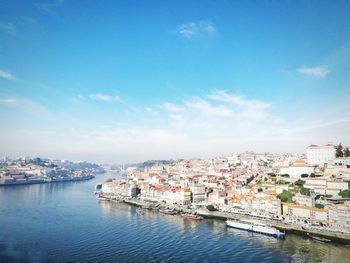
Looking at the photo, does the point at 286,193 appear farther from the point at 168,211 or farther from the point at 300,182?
the point at 168,211

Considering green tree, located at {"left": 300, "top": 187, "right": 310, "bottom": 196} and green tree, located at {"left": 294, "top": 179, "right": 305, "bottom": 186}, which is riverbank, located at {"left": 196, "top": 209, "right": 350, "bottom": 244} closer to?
green tree, located at {"left": 300, "top": 187, "right": 310, "bottom": 196}

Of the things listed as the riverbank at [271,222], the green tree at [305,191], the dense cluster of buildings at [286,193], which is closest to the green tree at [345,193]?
the dense cluster of buildings at [286,193]

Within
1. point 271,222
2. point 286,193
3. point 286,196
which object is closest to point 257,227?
point 271,222

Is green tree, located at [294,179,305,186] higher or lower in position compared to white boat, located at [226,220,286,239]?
higher

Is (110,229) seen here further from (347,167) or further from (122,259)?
(347,167)

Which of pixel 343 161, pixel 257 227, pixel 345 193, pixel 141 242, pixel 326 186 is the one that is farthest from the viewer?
pixel 343 161

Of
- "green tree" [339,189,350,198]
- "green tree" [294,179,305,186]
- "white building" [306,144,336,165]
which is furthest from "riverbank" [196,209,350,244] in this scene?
"white building" [306,144,336,165]

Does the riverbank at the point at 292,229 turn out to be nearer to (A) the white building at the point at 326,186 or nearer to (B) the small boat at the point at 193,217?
(B) the small boat at the point at 193,217
